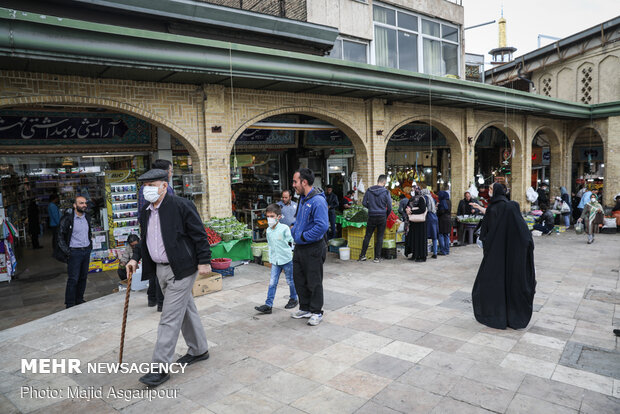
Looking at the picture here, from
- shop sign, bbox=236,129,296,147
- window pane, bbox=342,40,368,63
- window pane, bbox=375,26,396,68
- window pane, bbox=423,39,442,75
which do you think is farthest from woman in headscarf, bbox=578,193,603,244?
shop sign, bbox=236,129,296,147

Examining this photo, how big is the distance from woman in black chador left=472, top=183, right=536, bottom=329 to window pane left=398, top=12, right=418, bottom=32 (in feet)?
37.1

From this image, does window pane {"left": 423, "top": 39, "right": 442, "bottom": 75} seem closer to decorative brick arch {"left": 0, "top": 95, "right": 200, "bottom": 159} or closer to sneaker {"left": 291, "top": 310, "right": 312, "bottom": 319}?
decorative brick arch {"left": 0, "top": 95, "right": 200, "bottom": 159}

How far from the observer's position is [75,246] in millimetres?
6598

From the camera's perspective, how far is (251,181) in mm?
14617

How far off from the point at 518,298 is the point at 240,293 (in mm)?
4001

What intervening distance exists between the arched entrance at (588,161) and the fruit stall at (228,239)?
18.4 meters

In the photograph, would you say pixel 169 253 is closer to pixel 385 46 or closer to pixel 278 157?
pixel 278 157

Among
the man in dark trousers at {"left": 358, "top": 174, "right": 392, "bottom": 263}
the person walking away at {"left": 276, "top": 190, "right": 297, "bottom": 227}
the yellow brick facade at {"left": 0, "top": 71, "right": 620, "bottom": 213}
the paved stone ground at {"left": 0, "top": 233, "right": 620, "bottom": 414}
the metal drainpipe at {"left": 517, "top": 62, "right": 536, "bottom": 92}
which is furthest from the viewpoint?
the metal drainpipe at {"left": 517, "top": 62, "right": 536, "bottom": 92}

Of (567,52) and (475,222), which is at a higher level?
(567,52)

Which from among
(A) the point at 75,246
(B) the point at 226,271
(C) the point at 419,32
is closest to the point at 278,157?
(C) the point at 419,32

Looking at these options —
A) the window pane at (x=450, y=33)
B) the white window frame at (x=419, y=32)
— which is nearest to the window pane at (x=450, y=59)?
the white window frame at (x=419, y=32)

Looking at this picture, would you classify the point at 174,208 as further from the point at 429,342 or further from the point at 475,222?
the point at 475,222

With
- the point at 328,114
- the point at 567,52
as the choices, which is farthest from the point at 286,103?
the point at 567,52

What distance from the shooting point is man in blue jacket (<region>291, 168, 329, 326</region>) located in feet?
16.5
